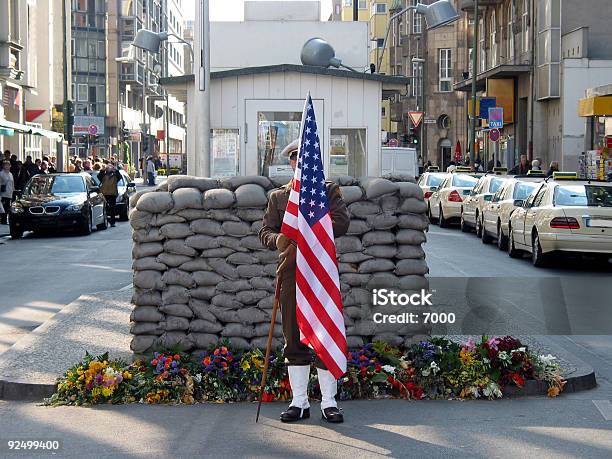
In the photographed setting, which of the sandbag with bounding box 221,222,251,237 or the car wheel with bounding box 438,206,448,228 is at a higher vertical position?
the sandbag with bounding box 221,222,251,237

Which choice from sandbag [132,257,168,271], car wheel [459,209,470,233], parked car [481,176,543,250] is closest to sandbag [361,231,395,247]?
sandbag [132,257,168,271]

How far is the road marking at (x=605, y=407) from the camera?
8.05 metres

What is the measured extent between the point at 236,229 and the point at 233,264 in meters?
0.28

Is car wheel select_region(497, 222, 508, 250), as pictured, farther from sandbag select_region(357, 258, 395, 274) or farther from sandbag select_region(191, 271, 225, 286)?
sandbag select_region(191, 271, 225, 286)

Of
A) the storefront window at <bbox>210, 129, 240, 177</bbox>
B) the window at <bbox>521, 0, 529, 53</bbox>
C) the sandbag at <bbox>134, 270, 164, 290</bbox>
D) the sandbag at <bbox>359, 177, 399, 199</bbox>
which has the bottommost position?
the sandbag at <bbox>134, 270, 164, 290</bbox>

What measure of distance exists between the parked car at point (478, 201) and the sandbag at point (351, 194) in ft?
57.3

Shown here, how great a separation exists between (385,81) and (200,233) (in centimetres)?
878

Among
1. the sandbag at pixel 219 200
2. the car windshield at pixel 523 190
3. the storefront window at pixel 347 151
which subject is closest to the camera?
the sandbag at pixel 219 200

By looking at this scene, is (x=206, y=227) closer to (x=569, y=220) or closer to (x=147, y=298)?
(x=147, y=298)

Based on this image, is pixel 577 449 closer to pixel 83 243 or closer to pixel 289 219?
pixel 289 219

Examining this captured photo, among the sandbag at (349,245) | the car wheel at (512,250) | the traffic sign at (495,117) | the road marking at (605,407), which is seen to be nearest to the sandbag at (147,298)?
the sandbag at (349,245)

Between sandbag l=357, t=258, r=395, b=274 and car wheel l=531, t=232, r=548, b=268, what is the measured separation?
10675mm

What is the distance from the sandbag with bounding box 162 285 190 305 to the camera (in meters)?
9.26

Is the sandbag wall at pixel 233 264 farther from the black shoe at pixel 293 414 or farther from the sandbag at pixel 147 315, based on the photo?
the black shoe at pixel 293 414
